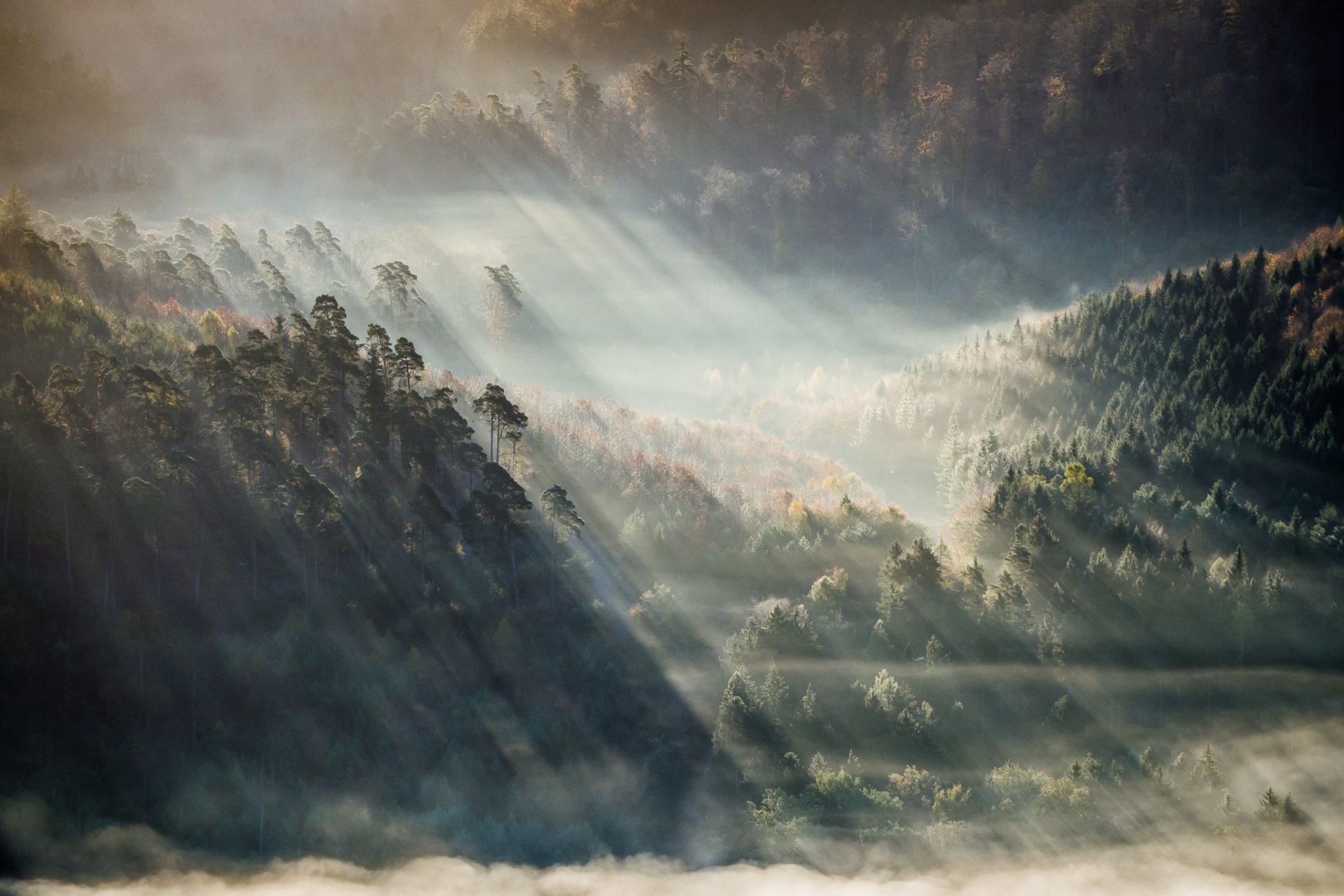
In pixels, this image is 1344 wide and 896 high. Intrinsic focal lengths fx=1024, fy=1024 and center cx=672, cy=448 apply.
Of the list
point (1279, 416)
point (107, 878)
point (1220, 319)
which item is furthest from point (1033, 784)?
point (1220, 319)

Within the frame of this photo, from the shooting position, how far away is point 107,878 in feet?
247

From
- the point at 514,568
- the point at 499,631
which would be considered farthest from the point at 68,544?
the point at 514,568

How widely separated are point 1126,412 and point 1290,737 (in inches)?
2900

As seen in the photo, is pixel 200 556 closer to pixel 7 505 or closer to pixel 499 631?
pixel 7 505

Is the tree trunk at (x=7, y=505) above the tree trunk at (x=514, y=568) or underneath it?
above

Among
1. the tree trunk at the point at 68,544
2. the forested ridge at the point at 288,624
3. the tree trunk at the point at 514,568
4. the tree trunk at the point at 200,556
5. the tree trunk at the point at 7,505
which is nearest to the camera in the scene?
the forested ridge at the point at 288,624

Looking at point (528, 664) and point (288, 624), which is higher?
point (288, 624)

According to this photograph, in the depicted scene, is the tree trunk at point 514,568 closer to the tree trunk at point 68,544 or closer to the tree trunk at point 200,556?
the tree trunk at point 200,556

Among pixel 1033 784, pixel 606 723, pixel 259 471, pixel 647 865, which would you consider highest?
pixel 259 471

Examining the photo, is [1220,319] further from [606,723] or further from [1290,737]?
[606,723]

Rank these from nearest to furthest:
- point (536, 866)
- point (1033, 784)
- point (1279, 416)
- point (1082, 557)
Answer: point (536, 866) < point (1033, 784) < point (1082, 557) < point (1279, 416)

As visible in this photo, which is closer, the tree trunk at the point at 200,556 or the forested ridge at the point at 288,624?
the forested ridge at the point at 288,624

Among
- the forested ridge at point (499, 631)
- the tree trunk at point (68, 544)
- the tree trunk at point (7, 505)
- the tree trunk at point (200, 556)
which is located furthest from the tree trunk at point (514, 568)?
the tree trunk at point (7, 505)

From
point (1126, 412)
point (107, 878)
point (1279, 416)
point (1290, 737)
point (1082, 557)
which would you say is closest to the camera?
point (107, 878)
